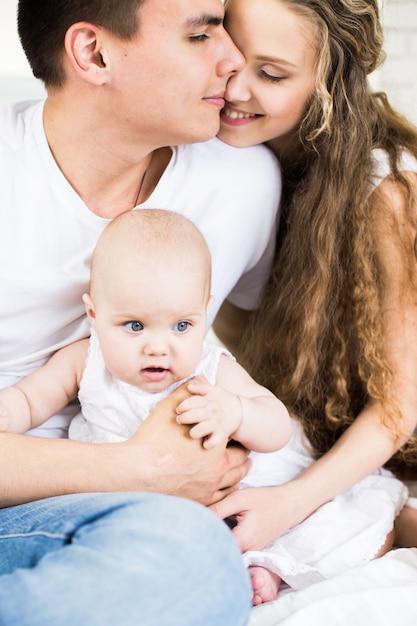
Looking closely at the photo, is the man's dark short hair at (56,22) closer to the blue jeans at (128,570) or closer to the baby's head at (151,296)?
the baby's head at (151,296)

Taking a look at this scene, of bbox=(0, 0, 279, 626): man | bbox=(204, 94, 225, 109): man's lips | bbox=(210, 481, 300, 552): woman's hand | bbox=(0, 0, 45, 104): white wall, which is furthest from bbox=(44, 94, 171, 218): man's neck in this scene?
bbox=(0, 0, 45, 104): white wall

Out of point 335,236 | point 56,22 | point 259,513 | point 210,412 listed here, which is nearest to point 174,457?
point 210,412

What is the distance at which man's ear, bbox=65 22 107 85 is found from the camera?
5.10 ft

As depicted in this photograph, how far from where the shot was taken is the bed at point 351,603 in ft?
4.18

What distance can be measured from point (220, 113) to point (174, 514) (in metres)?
0.92

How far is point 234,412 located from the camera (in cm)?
138

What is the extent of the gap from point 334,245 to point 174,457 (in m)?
0.63

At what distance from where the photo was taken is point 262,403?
4.73ft

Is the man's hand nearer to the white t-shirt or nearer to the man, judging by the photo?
the man

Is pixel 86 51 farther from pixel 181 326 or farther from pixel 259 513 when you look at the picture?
pixel 259 513

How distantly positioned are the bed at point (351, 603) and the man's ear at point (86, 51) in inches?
39.5

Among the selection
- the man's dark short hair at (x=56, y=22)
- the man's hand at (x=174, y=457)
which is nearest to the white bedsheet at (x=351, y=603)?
the man's hand at (x=174, y=457)

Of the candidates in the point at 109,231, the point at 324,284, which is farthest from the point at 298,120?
the point at 109,231

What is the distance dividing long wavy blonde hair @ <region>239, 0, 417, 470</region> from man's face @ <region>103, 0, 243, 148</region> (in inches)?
7.1
